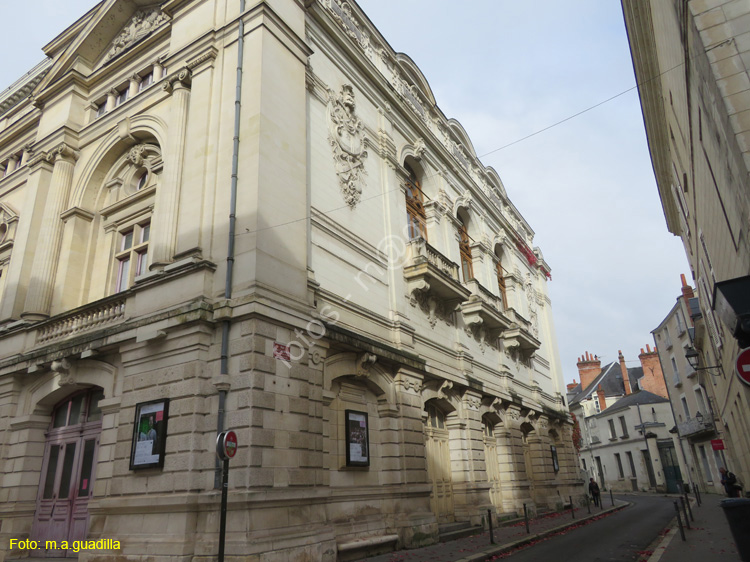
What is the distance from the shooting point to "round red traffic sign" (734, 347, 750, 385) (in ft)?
18.7

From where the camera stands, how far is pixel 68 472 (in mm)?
12656

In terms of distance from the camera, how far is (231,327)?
1021cm

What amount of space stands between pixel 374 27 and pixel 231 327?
14.2m

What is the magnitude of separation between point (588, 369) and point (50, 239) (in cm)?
6302

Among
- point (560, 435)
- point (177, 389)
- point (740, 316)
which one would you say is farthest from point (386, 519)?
point (560, 435)

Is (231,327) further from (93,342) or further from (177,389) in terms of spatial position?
(93,342)

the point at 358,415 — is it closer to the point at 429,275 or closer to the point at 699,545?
the point at 429,275

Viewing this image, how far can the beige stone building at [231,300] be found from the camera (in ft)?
32.3

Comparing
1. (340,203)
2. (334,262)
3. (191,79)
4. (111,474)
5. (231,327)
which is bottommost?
(111,474)

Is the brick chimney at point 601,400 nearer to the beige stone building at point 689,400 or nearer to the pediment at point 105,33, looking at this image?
the beige stone building at point 689,400

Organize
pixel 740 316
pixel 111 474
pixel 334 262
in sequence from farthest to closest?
pixel 334 262
pixel 111 474
pixel 740 316

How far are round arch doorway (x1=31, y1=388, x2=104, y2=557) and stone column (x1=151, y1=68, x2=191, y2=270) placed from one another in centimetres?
412

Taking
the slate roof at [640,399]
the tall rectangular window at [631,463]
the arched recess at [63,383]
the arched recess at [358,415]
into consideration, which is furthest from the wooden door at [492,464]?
the tall rectangular window at [631,463]

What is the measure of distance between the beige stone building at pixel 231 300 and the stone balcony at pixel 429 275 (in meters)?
0.11
